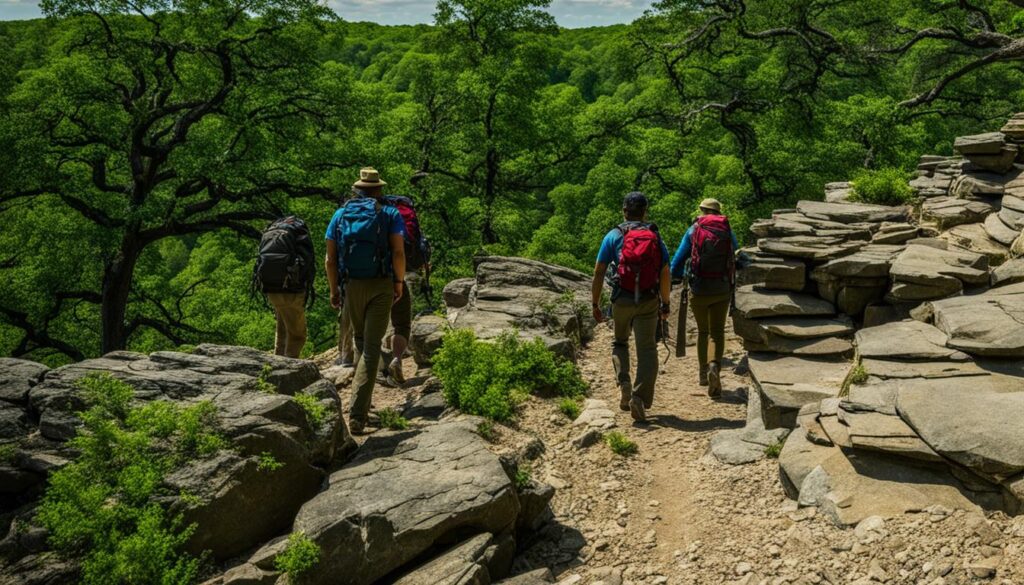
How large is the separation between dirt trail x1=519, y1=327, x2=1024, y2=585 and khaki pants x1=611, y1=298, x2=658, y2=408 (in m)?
0.44

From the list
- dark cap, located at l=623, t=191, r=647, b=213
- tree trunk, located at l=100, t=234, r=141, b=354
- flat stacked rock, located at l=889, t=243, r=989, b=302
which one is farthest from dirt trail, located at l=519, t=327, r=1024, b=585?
tree trunk, located at l=100, t=234, r=141, b=354

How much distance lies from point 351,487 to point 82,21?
53.5 feet

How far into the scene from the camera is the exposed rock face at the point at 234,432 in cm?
507

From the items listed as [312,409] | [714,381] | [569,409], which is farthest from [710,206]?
[312,409]

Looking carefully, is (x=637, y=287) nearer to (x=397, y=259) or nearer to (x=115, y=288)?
(x=397, y=259)

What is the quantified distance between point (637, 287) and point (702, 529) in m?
2.63

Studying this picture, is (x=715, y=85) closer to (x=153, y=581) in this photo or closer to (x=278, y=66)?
(x=278, y=66)

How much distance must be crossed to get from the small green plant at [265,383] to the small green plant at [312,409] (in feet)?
1.02

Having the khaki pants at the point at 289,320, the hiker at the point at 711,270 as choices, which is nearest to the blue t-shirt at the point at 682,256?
the hiker at the point at 711,270

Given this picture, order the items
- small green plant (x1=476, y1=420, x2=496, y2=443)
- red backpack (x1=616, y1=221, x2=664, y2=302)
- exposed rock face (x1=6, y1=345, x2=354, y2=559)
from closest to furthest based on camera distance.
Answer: exposed rock face (x1=6, y1=345, x2=354, y2=559), small green plant (x1=476, y1=420, x2=496, y2=443), red backpack (x1=616, y1=221, x2=664, y2=302)

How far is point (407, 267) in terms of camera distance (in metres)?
8.48

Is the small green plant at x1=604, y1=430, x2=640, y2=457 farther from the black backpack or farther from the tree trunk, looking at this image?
the tree trunk

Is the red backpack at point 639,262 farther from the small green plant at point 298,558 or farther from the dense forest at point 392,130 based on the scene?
the dense forest at point 392,130

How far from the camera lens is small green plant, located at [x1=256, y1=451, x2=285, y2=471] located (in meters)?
5.22
